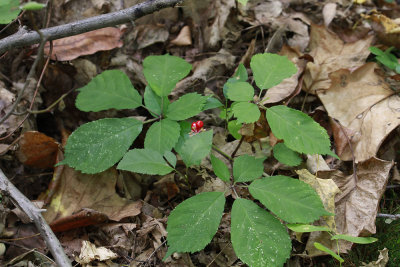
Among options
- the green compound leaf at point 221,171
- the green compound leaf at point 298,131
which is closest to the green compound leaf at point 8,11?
the green compound leaf at point 221,171

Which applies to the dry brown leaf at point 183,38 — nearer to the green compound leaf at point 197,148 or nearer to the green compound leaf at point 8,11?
the green compound leaf at point 8,11

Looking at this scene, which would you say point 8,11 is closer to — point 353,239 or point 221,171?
point 221,171

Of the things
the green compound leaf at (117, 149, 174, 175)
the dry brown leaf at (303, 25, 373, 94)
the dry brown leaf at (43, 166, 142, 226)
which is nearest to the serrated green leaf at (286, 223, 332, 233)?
the green compound leaf at (117, 149, 174, 175)

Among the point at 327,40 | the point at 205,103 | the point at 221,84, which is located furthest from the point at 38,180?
the point at 327,40

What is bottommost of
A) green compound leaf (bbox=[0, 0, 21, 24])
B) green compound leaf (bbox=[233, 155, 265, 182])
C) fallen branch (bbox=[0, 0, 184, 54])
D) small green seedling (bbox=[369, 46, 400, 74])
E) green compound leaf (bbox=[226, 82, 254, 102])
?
green compound leaf (bbox=[233, 155, 265, 182])

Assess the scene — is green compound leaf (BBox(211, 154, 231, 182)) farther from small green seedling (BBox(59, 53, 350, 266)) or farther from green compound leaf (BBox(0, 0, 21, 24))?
green compound leaf (BBox(0, 0, 21, 24))

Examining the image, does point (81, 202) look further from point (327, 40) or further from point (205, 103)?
point (327, 40)
